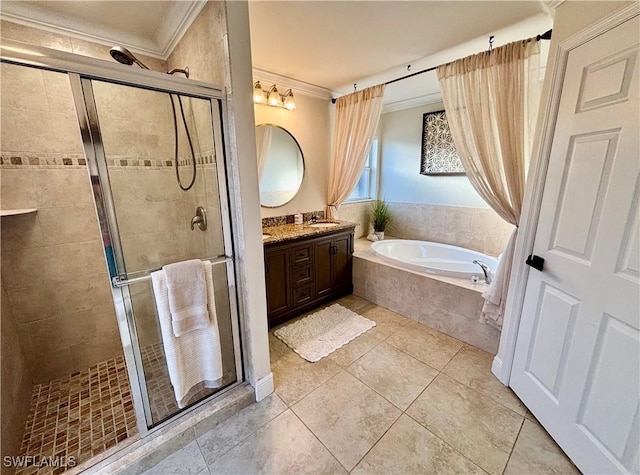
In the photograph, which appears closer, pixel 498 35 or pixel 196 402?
pixel 196 402

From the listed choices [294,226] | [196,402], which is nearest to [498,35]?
[294,226]

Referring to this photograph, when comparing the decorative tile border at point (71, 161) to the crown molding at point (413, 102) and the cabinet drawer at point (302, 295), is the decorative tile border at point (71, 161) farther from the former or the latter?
the crown molding at point (413, 102)

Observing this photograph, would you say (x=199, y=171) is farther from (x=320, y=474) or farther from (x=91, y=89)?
(x=320, y=474)

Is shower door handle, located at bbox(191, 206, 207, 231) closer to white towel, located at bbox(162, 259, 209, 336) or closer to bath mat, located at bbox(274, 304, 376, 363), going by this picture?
white towel, located at bbox(162, 259, 209, 336)

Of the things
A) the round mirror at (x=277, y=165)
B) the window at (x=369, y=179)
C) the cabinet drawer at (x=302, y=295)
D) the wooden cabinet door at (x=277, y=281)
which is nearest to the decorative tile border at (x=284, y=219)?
the round mirror at (x=277, y=165)

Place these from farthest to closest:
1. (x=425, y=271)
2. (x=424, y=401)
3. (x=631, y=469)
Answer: (x=425, y=271), (x=424, y=401), (x=631, y=469)

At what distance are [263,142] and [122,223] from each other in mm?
1672

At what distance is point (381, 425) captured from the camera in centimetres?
→ 149

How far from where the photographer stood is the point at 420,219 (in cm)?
361

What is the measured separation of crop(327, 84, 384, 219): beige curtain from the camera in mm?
2756

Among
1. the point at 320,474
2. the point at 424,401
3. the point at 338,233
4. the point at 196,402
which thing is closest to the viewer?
the point at 320,474

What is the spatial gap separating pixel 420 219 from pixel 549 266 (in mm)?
2270

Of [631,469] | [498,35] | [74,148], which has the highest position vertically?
[498,35]

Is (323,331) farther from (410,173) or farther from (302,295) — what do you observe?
(410,173)
